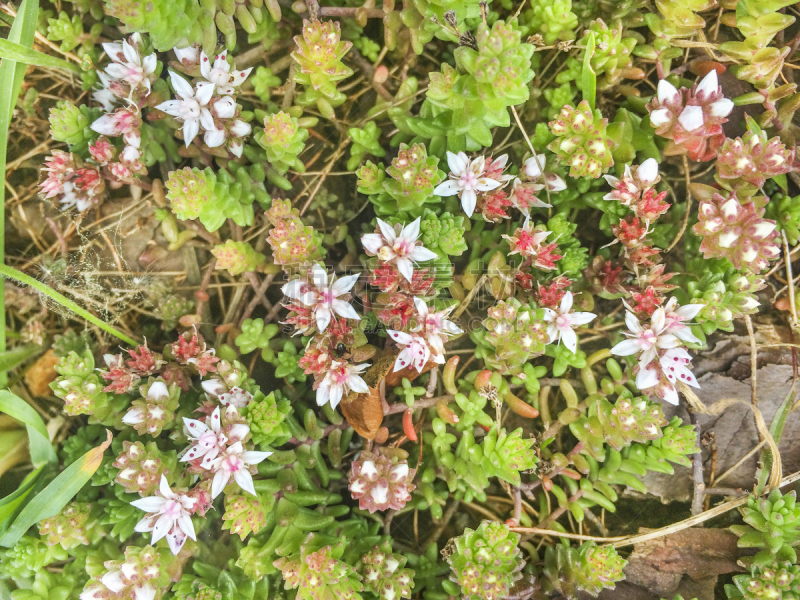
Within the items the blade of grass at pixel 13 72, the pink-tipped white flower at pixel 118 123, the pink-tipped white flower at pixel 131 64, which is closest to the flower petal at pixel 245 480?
the blade of grass at pixel 13 72

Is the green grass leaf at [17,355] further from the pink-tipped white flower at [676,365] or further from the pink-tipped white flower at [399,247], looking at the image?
the pink-tipped white flower at [676,365]

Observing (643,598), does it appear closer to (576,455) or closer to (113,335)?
(576,455)

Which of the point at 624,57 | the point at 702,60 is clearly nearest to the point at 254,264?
the point at 624,57

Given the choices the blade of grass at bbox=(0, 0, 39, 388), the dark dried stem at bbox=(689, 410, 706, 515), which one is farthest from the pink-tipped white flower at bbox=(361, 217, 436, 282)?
the blade of grass at bbox=(0, 0, 39, 388)

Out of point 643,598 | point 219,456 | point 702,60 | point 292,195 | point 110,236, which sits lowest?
point 643,598

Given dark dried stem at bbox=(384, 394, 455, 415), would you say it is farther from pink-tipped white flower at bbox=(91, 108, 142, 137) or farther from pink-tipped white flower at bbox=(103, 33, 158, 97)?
pink-tipped white flower at bbox=(103, 33, 158, 97)
